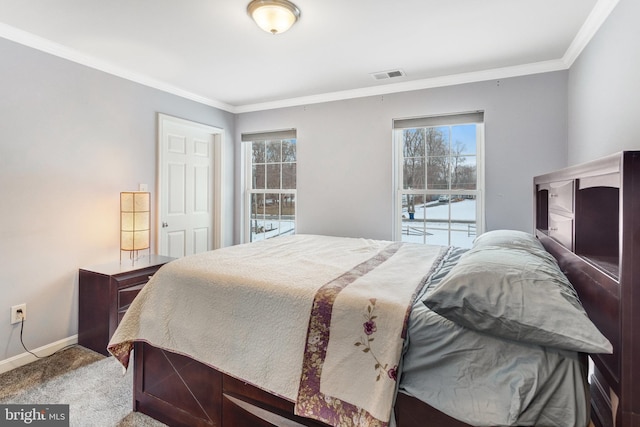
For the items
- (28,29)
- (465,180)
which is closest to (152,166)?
(28,29)

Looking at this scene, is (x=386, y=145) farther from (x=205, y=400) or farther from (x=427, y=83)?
(x=205, y=400)

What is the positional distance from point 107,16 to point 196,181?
2.06m

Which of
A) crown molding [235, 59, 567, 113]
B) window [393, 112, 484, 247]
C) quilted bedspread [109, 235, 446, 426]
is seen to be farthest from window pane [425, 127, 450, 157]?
quilted bedspread [109, 235, 446, 426]

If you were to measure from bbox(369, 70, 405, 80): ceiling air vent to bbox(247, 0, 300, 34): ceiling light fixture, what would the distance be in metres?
1.23

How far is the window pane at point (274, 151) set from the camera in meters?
4.33

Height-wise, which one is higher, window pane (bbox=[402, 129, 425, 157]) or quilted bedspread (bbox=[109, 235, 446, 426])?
window pane (bbox=[402, 129, 425, 157])

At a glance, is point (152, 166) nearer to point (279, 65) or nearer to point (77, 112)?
point (77, 112)

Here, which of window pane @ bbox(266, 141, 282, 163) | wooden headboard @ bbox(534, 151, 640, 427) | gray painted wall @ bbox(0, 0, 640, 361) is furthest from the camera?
window pane @ bbox(266, 141, 282, 163)

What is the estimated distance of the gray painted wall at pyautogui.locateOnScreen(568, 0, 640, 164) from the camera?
1.74 metres

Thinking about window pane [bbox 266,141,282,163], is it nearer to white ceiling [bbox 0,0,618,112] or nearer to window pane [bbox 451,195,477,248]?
white ceiling [bbox 0,0,618,112]

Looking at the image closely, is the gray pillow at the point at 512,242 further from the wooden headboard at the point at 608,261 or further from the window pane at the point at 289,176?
the window pane at the point at 289,176

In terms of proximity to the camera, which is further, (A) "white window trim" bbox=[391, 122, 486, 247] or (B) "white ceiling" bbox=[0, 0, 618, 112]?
(A) "white window trim" bbox=[391, 122, 486, 247]

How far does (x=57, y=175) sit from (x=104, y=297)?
3.50ft

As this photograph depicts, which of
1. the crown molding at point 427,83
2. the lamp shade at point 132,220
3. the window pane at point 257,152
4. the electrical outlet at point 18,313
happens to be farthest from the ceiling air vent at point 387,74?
the electrical outlet at point 18,313
